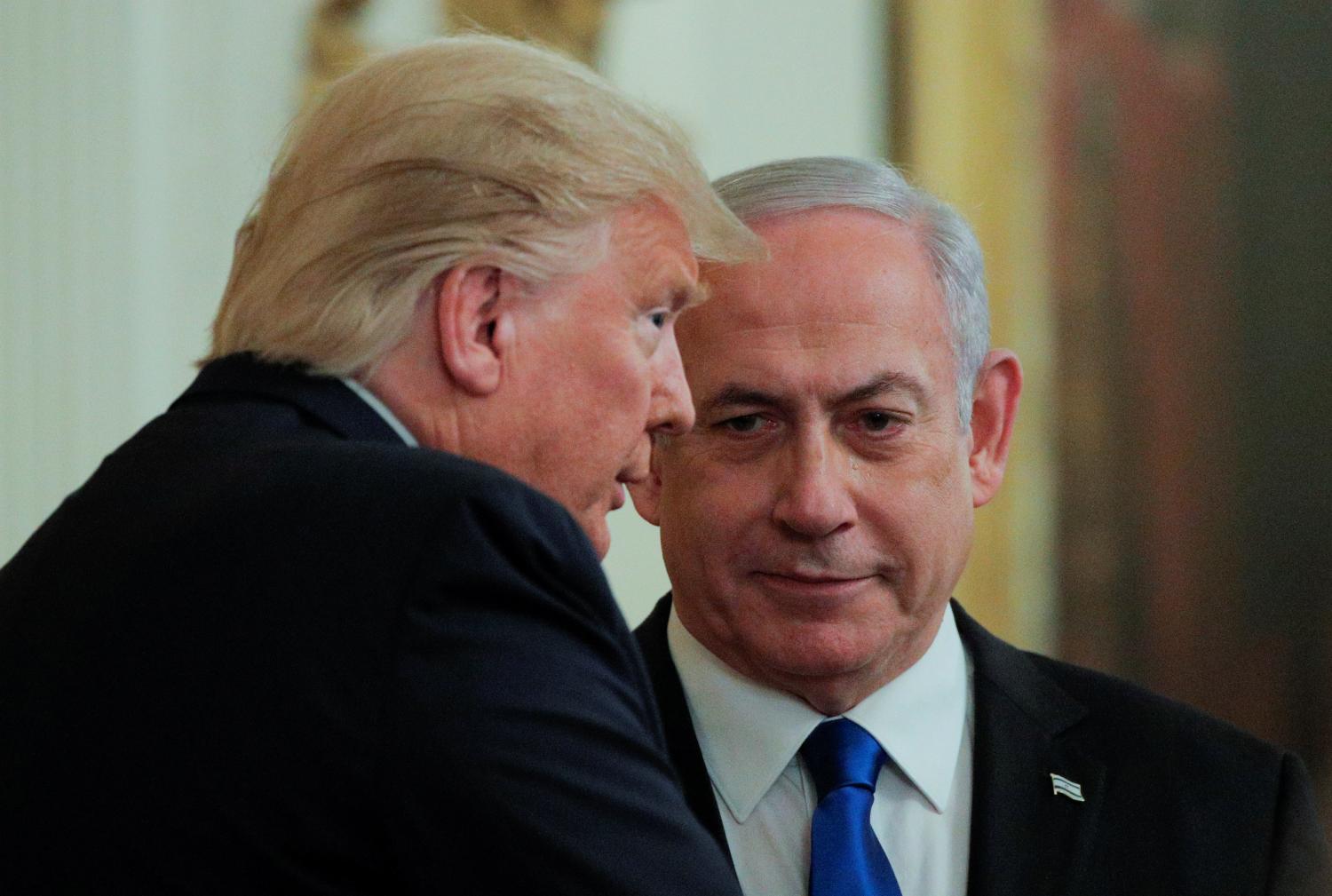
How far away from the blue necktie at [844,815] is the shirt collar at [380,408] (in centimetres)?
87

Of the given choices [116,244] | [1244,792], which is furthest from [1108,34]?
[1244,792]

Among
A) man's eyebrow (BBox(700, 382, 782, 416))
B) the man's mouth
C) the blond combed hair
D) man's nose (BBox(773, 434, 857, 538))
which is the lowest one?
the man's mouth

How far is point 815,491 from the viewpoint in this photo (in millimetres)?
2516

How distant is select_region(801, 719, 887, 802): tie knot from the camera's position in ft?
7.98

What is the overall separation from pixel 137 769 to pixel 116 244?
14.4ft

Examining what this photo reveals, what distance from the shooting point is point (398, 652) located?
1.48 metres

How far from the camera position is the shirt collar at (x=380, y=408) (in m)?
1.79

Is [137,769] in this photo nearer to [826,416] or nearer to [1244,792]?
[826,416]

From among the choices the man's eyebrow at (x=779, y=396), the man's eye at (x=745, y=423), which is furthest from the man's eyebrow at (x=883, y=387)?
the man's eye at (x=745, y=423)

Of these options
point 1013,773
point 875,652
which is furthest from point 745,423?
point 1013,773

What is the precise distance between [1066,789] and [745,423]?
0.68 meters

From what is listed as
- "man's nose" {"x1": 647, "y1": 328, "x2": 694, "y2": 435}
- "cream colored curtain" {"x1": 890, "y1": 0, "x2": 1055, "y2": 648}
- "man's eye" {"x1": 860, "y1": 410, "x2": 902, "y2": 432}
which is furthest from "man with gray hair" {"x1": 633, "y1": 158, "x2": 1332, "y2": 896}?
"cream colored curtain" {"x1": 890, "y1": 0, "x2": 1055, "y2": 648}

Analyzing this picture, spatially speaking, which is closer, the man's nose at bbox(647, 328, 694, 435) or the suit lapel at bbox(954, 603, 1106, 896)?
the man's nose at bbox(647, 328, 694, 435)

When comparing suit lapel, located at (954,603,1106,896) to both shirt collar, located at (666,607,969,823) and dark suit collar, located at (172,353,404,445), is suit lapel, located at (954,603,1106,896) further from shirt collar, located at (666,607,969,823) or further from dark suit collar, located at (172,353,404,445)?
dark suit collar, located at (172,353,404,445)
